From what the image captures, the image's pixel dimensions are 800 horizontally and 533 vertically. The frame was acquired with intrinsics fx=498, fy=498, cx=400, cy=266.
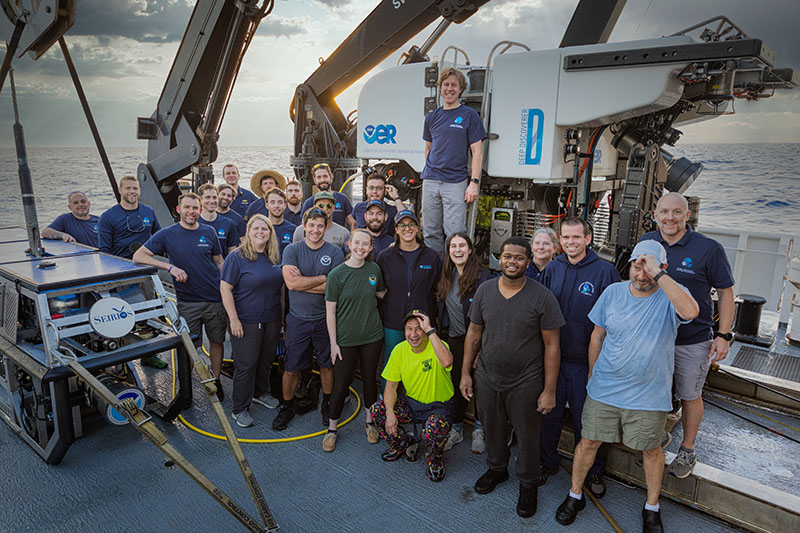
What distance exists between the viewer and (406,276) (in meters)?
3.72

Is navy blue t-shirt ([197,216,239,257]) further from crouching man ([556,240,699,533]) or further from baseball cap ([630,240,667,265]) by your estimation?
baseball cap ([630,240,667,265])

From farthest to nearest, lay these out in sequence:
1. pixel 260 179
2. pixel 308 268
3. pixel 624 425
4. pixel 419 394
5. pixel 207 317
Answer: pixel 260 179 → pixel 207 317 → pixel 308 268 → pixel 419 394 → pixel 624 425

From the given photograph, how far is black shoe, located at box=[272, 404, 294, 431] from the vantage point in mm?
4000

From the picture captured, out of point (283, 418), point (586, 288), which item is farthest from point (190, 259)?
point (586, 288)

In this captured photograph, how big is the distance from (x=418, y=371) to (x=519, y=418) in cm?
76

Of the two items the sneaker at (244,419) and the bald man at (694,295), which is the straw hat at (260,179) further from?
the bald man at (694,295)

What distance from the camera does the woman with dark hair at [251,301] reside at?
3.96 metres

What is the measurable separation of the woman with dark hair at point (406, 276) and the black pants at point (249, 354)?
1028mm

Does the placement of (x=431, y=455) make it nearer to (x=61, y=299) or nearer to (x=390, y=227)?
(x=390, y=227)

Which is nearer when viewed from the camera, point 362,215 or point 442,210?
point 442,210

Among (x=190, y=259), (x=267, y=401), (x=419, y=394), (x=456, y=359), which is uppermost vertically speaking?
(x=190, y=259)

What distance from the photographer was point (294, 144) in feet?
25.1

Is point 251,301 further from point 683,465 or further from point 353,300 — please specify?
point 683,465

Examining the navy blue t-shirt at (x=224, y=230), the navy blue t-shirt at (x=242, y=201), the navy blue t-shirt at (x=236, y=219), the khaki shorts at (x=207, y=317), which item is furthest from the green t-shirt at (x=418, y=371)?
the navy blue t-shirt at (x=242, y=201)
